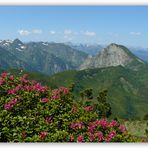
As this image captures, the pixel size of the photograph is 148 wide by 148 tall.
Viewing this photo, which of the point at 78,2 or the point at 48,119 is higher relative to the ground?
the point at 78,2

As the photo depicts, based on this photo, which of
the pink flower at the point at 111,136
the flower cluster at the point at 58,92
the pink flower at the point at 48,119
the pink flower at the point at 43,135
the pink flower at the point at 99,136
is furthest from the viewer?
the flower cluster at the point at 58,92

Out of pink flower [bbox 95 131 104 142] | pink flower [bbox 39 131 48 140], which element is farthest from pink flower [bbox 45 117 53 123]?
pink flower [bbox 95 131 104 142]

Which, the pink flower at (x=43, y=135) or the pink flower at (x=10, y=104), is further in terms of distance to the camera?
the pink flower at (x=10, y=104)

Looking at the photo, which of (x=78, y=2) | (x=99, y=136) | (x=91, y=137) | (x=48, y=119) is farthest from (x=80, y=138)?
(x=78, y=2)

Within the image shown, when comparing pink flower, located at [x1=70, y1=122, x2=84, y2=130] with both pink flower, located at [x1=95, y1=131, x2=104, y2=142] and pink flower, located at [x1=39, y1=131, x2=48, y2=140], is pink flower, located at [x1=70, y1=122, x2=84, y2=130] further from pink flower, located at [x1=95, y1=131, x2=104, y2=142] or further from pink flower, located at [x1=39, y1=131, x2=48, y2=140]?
pink flower, located at [x1=39, y1=131, x2=48, y2=140]

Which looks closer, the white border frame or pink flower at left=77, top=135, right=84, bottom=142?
pink flower at left=77, top=135, right=84, bottom=142

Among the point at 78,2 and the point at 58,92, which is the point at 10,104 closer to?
the point at 58,92

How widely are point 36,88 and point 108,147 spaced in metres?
2.79

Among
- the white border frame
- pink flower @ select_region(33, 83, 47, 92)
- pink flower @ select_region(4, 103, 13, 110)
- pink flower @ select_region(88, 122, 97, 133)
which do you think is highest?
the white border frame

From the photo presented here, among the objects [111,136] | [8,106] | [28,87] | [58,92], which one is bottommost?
[111,136]

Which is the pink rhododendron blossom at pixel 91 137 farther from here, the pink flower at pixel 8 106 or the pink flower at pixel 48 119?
the pink flower at pixel 8 106

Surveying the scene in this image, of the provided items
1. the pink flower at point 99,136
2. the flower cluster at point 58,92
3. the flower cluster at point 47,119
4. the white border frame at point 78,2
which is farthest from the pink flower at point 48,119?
the white border frame at point 78,2

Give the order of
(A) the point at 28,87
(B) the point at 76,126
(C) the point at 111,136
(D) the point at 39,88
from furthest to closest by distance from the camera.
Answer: (D) the point at 39,88 < (A) the point at 28,87 < (B) the point at 76,126 < (C) the point at 111,136

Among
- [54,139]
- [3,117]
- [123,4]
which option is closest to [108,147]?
[54,139]
